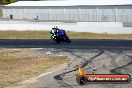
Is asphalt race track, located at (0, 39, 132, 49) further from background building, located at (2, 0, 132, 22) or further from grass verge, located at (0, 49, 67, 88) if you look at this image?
background building, located at (2, 0, 132, 22)

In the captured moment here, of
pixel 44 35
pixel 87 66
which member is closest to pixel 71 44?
pixel 44 35

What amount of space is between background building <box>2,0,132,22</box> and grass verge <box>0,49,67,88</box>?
126 ft

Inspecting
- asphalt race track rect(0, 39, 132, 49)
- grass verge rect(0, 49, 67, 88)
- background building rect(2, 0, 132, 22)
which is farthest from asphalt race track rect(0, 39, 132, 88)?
background building rect(2, 0, 132, 22)

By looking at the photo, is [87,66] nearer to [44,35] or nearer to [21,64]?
[21,64]

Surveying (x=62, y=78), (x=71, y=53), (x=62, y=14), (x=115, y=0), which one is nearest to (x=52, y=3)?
(x=62, y=14)

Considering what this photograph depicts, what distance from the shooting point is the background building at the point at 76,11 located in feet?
216

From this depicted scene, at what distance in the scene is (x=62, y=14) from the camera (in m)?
73.2

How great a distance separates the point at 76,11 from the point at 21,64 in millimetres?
50010

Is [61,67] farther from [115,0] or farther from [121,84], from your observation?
[115,0]

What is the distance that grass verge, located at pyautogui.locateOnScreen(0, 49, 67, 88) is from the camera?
1750cm

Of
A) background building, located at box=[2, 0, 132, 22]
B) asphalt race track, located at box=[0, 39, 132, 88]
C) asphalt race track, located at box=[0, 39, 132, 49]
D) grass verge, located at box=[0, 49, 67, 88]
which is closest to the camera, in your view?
asphalt race track, located at box=[0, 39, 132, 88]

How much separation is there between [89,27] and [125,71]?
27.1 metres

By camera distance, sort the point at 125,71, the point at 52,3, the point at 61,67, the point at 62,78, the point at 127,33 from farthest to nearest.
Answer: the point at 52,3, the point at 127,33, the point at 61,67, the point at 125,71, the point at 62,78

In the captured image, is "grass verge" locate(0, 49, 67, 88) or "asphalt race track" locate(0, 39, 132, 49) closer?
"grass verge" locate(0, 49, 67, 88)
